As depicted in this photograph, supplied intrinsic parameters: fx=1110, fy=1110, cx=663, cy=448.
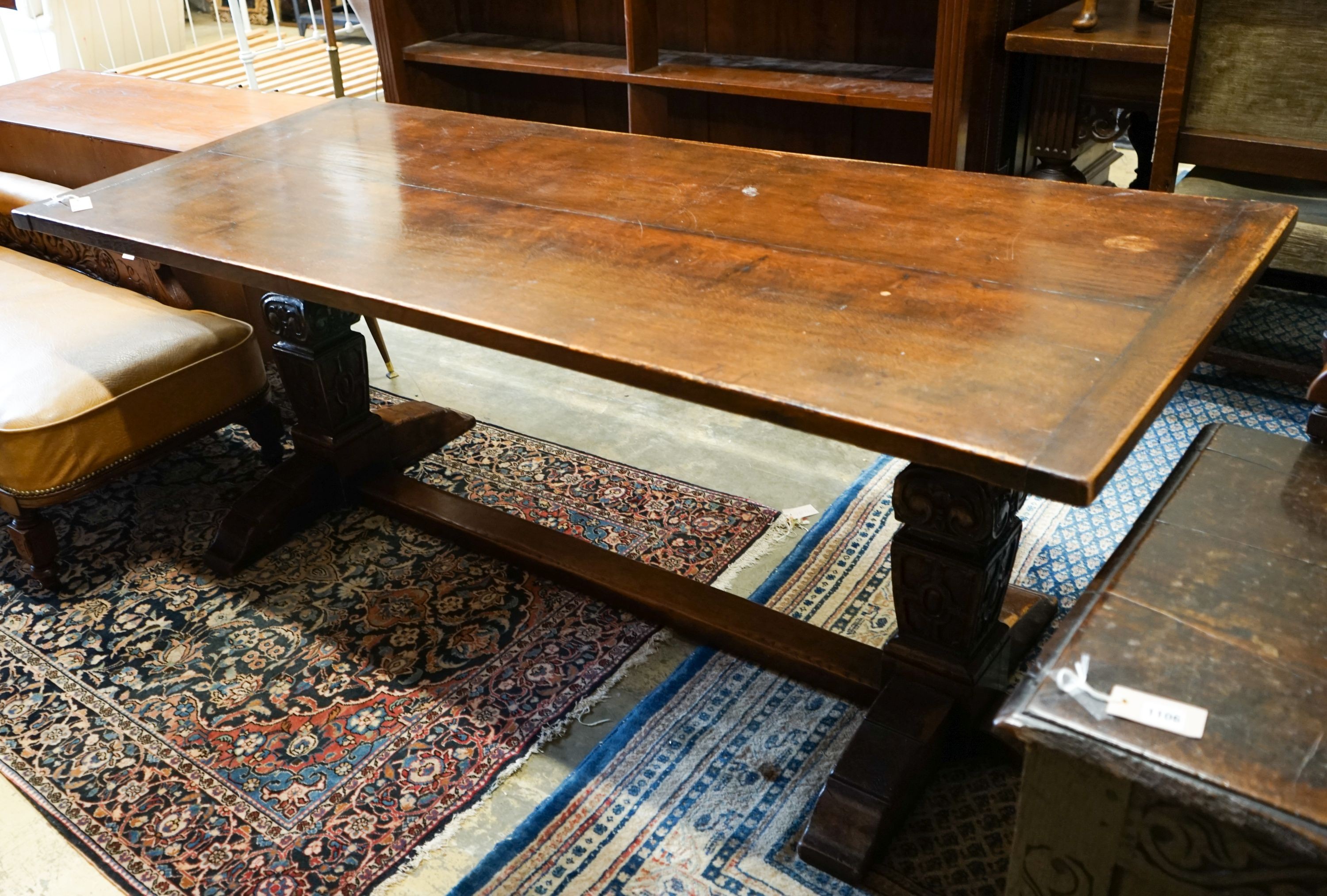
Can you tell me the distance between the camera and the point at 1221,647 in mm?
1106

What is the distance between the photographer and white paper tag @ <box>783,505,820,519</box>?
7.71 ft

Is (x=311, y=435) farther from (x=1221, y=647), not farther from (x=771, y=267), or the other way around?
(x=1221, y=647)

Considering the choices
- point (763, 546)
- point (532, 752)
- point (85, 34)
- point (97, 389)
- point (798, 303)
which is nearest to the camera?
point (798, 303)

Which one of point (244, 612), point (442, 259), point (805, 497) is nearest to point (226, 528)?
point (244, 612)

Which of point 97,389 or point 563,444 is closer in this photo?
point 97,389

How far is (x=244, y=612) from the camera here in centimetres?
217

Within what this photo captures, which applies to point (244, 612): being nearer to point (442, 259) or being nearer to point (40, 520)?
point (40, 520)

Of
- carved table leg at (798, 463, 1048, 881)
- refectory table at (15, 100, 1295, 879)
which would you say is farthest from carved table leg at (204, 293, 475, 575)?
carved table leg at (798, 463, 1048, 881)

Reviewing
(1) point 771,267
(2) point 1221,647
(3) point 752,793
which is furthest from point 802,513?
(2) point 1221,647

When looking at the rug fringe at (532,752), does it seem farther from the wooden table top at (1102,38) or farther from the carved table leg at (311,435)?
the wooden table top at (1102,38)

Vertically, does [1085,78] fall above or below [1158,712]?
above

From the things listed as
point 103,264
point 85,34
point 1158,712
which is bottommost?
point 103,264

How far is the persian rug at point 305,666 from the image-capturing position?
66.2 inches

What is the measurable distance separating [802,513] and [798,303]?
980 mm
